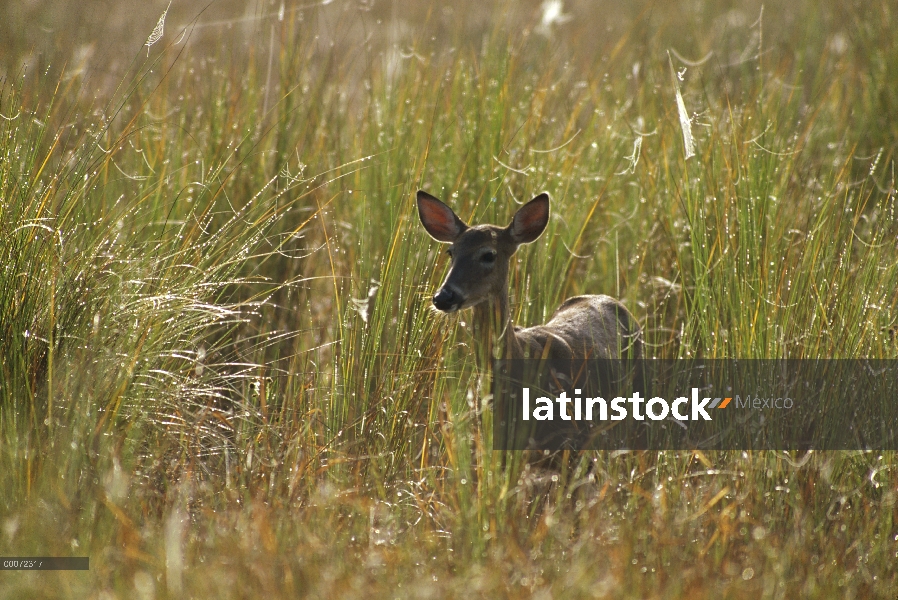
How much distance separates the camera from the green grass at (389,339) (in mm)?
3025

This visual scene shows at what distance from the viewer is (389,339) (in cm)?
412

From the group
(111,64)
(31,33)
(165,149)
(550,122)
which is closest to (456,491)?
(165,149)

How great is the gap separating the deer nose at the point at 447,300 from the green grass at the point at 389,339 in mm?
208

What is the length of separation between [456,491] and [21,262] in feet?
5.57

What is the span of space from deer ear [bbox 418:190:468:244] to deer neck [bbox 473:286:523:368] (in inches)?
13.3

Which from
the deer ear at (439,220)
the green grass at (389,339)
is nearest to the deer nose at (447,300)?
the green grass at (389,339)

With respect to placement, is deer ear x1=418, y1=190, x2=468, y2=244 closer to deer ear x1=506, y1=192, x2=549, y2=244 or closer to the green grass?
the green grass

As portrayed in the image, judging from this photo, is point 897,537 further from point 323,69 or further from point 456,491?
point 323,69
